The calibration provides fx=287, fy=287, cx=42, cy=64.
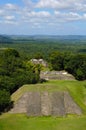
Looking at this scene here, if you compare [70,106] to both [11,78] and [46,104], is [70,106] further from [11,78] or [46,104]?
[11,78]

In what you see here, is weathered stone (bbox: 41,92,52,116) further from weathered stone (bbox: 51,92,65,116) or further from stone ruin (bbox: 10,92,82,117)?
weathered stone (bbox: 51,92,65,116)

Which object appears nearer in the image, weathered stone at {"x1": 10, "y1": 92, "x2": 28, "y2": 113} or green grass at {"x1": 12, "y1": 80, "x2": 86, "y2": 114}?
weathered stone at {"x1": 10, "y1": 92, "x2": 28, "y2": 113}

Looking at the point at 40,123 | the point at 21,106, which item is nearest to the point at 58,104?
the point at 21,106

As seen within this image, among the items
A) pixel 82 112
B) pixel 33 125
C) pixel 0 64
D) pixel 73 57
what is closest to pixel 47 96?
pixel 82 112

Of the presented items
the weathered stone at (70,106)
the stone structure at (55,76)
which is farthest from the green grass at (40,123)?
the stone structure at (55,76)

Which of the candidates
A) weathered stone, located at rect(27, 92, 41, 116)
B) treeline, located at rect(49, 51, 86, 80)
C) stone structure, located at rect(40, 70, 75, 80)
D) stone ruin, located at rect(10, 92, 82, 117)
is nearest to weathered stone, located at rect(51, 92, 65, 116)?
stone ruin, located at rect(10, 92, 82, 117)

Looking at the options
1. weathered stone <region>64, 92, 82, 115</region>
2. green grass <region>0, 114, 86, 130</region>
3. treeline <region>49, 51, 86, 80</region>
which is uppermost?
treeline <region>49, 51, 86, 80</region>
